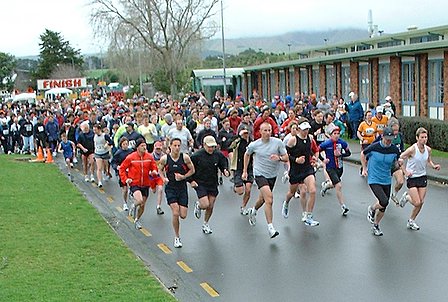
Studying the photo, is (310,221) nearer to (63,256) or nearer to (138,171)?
(138,171)

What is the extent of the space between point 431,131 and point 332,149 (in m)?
9.88

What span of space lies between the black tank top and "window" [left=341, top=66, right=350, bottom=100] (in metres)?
23.0

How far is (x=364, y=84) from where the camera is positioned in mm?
31812

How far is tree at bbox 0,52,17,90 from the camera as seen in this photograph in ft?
363

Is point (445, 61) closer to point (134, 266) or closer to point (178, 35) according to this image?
point (134, 266)

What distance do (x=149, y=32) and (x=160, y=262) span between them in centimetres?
4694

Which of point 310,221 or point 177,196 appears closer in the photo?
point 177,196

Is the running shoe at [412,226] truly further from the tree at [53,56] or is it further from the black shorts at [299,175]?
the tree at [53,56]

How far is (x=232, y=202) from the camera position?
15.5m

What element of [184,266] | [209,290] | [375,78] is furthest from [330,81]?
[209,290]

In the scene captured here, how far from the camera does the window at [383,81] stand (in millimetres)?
29698

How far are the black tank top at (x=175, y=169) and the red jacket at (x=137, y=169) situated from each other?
1097mm

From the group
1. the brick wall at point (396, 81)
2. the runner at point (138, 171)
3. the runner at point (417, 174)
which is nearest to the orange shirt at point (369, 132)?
the runner at point (417, 174)

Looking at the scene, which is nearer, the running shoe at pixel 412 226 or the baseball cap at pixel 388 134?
the baseball cap at pixel 388 134
